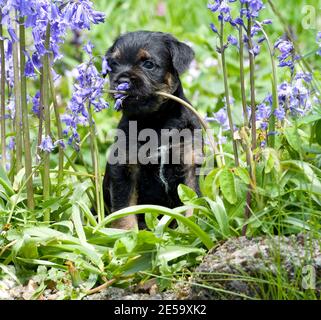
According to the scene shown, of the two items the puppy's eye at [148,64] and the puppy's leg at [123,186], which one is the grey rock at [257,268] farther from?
the puppy's eye at [148,64]

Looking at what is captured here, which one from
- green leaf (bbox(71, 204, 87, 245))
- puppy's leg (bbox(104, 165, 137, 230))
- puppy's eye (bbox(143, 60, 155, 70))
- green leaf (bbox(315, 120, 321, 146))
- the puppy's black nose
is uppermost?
puppy's eye (bbox(143, 60, 155, 70))

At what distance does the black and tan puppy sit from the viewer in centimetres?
522

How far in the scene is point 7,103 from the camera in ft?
18.5

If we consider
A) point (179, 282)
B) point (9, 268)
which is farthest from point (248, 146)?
point (9, 268)

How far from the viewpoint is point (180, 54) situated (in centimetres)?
536

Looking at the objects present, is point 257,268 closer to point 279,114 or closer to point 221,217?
point 221,217

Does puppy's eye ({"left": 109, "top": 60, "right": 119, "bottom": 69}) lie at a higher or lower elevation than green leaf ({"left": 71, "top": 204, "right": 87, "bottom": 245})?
higher

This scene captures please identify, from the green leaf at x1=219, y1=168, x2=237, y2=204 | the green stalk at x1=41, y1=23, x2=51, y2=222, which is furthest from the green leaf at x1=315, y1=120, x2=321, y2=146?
the green stalk at x1=41, y1=23, x2=51, y2=222

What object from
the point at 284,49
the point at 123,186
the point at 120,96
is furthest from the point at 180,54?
the point at 284,49

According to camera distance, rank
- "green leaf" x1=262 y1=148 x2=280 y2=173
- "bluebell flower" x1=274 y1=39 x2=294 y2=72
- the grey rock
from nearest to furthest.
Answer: the grey rock → "green leaf" x1=262 y1=148 x2=280 y2=173 → "bluebell flower" x1=274 y1=39 x2=294 y2=72

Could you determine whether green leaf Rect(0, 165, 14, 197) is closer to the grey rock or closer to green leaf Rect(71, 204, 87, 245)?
green leaf Rect(71, 204, 87, 245)

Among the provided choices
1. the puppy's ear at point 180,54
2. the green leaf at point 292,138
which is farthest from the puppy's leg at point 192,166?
the green leaf at point 292,138
